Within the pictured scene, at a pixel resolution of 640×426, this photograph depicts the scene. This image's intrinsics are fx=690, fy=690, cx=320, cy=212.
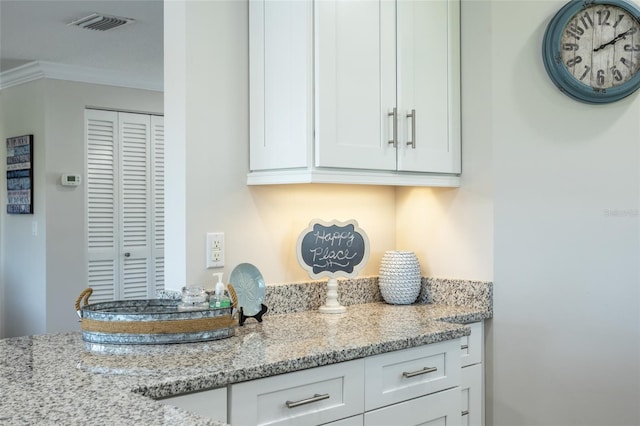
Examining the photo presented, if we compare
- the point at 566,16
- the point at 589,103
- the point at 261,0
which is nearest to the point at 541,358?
the point at 589,103

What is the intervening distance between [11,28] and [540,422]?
12.2ft

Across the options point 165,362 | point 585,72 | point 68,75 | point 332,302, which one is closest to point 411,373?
point 332,302

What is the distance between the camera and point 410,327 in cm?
223

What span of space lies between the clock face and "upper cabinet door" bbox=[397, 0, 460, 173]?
0.44 metres

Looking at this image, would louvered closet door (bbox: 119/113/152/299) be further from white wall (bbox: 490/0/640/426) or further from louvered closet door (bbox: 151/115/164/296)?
white wall (bbox: 490/0/640/426)

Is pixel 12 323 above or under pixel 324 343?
under

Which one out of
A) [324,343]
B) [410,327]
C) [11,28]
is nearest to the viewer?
[324,343]

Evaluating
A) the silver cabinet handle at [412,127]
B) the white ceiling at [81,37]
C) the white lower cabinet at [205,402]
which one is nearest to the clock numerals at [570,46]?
the silver cabinet handle at [412,127]

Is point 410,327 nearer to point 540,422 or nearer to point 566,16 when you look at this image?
point 540,422

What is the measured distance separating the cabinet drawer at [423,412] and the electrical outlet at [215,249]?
2.46 feet

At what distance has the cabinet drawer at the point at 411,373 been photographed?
1967 mm

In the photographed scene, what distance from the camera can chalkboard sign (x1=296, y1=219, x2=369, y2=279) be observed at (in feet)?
8.11

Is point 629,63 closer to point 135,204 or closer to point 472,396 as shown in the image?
point 472,396

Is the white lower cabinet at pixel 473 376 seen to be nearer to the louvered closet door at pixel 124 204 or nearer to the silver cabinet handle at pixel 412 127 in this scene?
the silver cabinet handle at pixel 412 127
